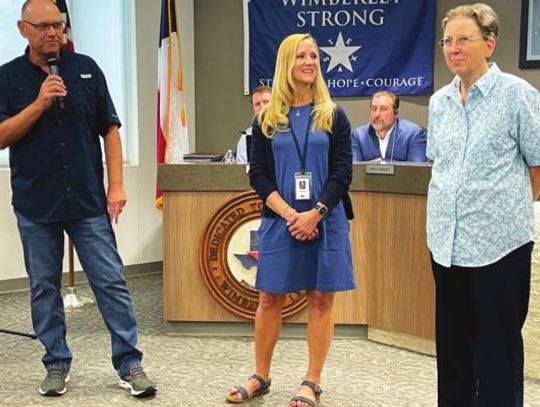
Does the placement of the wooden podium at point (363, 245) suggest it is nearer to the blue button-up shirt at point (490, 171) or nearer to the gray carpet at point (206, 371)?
the gray carpet at point (206, 371)

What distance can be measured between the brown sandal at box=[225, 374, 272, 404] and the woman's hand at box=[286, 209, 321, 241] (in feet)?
2.11

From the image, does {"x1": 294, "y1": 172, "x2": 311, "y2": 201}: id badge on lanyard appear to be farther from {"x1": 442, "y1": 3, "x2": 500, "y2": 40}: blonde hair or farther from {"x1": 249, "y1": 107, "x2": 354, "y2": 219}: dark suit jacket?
{"x1": 442, "y1": 3, "x2": 500, "y2": 40}: blonde hair

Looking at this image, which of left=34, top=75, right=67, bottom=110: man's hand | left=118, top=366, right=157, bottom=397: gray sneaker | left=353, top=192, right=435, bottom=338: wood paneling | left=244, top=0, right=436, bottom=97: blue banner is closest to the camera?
left=34, top=75, right=67, bottom=110: man's hand

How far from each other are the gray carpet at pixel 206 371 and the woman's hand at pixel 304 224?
2.27 ft

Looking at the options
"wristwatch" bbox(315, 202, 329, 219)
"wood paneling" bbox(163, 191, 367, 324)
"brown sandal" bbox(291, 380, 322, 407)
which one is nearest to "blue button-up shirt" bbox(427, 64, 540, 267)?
"wristwatch" bbox(315, 202, 329, 219)

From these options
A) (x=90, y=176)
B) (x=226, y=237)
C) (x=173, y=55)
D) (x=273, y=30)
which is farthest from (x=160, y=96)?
A: (x=90, y=176)

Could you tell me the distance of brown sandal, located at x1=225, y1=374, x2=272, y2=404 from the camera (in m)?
2.65

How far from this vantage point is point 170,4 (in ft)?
16.0

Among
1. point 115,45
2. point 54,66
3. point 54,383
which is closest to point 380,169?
point 54,66

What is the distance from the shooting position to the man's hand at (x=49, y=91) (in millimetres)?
2412

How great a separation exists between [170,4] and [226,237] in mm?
2166

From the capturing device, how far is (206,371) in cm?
304

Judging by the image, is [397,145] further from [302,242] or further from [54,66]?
[54,66]

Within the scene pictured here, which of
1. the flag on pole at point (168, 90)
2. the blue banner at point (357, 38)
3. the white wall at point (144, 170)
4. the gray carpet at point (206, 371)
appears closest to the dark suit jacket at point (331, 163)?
the gray carpet at point (206, 371)
